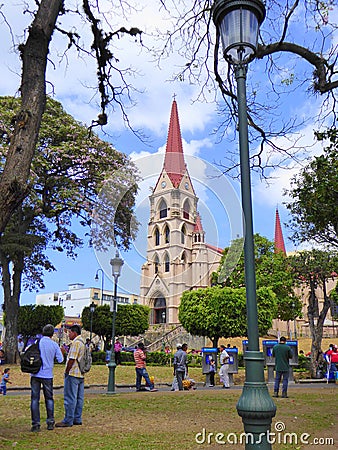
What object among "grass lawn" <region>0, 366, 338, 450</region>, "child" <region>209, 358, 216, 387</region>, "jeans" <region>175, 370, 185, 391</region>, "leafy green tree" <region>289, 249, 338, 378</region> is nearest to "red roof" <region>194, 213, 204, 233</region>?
"grass lawn" <region>0, 366, 338, 450</region>

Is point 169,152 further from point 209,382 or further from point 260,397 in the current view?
point 209,382

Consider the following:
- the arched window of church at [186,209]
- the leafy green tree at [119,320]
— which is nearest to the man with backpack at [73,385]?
the arched window of church at [186,209]

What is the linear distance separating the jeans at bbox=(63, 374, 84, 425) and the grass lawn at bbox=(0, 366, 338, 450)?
0.20 meters

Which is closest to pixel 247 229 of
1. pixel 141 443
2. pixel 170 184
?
pixel 170 184

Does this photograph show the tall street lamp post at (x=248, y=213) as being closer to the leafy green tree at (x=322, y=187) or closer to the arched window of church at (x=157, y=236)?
the arched window of church at (x=157, y=236)

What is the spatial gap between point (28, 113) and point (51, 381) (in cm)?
417

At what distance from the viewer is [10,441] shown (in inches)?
242

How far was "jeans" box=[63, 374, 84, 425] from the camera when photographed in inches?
295

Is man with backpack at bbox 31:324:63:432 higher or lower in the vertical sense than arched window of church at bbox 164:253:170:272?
lower

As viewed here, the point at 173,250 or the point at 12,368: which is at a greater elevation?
the point at 173,250

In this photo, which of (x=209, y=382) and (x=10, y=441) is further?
(x=209, y=382)

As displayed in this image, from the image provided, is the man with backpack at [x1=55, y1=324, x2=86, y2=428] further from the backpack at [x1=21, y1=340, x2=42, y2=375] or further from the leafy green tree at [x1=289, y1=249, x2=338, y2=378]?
the leafy green tree at [x1=289, y1=249, x2=338, y2=378]

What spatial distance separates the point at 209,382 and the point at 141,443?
13.6m

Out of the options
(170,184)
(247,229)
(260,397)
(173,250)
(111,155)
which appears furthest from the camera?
(111,155)
